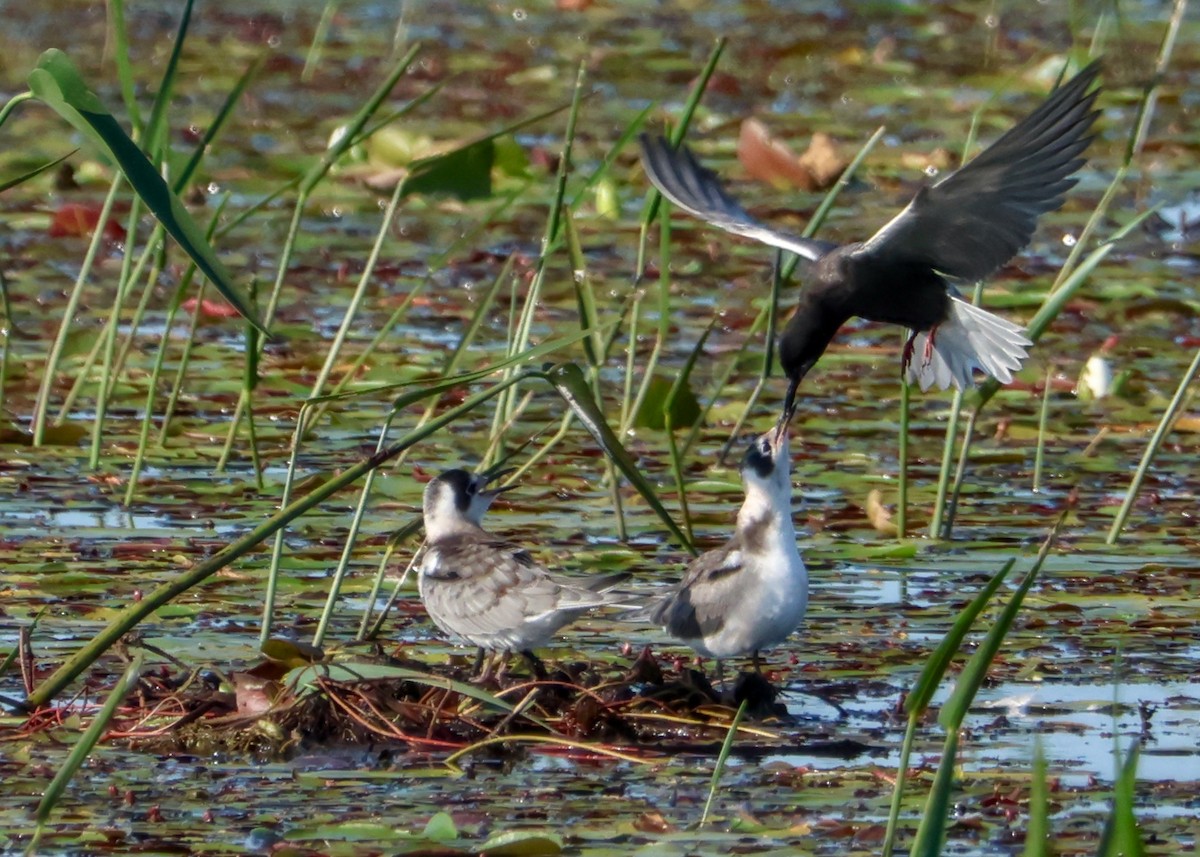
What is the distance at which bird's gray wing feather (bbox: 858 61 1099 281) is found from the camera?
219 inches

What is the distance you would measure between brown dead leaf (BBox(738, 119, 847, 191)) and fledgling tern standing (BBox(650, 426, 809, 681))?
6.29 m

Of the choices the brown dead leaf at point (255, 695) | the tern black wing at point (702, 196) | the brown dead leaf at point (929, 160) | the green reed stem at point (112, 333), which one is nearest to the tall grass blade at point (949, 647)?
the brown dead leaf at point (255, 695)

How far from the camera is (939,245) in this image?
20.4ft

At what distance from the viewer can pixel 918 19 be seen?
18250mm

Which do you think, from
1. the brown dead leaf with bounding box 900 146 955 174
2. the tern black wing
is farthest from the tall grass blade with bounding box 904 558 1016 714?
the brown dead leaf with bounding box 900 146 955 174

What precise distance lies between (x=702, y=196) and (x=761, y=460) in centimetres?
156

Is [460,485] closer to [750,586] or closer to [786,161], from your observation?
[750,586]

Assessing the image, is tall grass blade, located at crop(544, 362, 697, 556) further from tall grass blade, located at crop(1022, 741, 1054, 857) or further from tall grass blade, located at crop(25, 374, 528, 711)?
tall grass blade, located at crop(1022, 741, 1054, 857)

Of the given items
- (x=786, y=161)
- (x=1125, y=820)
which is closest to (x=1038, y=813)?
(x=1125, y=820)

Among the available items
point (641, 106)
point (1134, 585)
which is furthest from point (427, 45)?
point (1134, 585)

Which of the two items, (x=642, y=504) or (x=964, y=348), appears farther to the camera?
(x=642, y=504)

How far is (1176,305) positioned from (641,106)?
18.6ft

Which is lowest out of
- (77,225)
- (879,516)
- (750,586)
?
(750,586)

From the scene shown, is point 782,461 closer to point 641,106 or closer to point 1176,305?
point 1176,305
